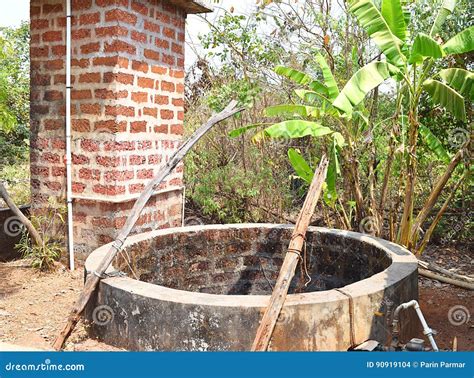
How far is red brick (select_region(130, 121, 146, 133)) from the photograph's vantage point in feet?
16.9

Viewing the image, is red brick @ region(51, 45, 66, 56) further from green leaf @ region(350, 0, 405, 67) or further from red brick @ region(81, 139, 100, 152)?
green leaf @ region(350, 0, 405, 67)

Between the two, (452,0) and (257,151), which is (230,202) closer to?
(257,151)

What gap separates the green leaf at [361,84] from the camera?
4.63 m

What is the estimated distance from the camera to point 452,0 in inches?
219

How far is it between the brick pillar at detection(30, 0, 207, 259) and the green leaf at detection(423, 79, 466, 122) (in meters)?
2.86

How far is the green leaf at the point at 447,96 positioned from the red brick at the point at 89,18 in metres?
3.42

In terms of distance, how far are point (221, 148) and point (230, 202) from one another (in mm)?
942

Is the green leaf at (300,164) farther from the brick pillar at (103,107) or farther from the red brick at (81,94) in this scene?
the red brick at (81,94)

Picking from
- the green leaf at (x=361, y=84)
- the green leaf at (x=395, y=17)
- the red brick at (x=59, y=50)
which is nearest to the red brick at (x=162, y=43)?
the red brick at (x=59, y=50)

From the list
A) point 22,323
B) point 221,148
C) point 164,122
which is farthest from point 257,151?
point 22,323

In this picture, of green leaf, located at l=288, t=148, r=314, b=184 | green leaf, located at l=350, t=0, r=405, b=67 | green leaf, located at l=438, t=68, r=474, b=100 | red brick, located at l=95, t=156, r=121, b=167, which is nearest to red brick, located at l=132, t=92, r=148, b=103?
red brick, located at l=95, t=156, r=121, b=167

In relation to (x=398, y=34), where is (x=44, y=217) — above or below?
below

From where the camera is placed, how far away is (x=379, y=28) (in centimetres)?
512

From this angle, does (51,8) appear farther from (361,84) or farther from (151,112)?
(361,84)
